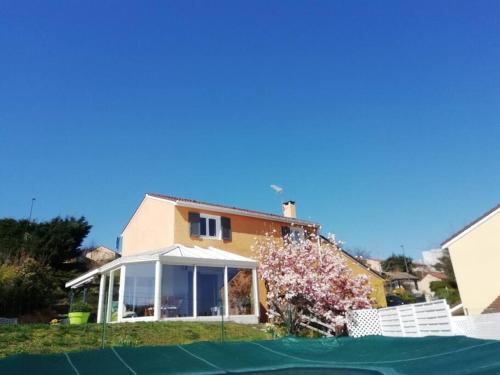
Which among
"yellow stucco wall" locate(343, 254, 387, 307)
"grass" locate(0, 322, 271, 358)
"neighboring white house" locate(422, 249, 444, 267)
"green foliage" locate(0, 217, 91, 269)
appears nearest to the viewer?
"grass" locate(0, 322, 271, 358)

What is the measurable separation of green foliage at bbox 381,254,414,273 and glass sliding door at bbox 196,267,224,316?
64039mm

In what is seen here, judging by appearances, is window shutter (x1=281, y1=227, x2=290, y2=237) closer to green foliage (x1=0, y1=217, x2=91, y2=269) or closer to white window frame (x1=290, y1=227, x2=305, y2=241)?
white window frame (x1=290, y1=227, x2=305, y2=241)

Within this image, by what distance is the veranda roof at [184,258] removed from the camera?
20391 mm

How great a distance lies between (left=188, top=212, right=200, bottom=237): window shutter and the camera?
25062 millimetres

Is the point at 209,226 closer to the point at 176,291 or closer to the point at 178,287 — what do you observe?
the point at 178,287

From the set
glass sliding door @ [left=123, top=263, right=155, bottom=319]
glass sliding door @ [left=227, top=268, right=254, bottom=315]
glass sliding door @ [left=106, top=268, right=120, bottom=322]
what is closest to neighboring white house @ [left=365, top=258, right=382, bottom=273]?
glass sliding door @ [left=227, top=268, right=254, bottom=315]

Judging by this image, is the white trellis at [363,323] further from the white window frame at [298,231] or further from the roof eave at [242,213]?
the white window frame at [298,231]

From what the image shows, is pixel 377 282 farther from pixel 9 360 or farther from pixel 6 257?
pixel 6 257

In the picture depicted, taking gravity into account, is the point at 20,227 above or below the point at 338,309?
above

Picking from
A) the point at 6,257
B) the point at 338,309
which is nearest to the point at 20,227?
the point at 6,257

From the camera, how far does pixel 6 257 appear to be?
31.3 m

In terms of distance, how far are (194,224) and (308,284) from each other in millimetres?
8490

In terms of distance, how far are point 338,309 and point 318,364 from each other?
1029cm

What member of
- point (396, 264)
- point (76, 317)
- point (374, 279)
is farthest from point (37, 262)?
point (396, 264)
